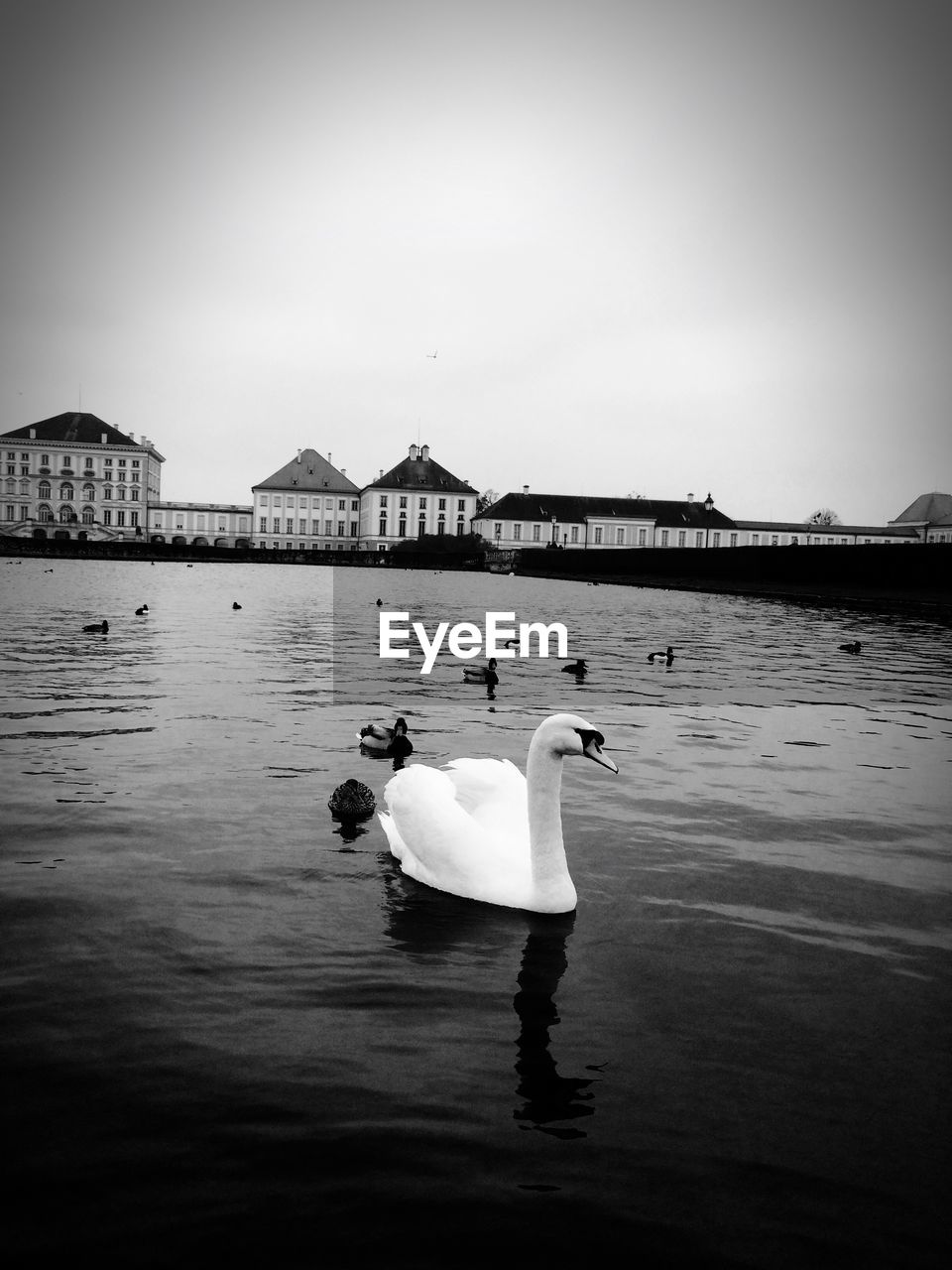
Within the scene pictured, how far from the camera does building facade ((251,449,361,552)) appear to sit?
126938mm

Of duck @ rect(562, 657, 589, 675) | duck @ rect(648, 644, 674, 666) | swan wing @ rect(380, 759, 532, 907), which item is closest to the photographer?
swan wing @ rect(380, 759, 532, 907)

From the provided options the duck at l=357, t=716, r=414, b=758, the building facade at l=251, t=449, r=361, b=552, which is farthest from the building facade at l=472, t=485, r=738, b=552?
the duck at l=357, t=716, r=414, b=758

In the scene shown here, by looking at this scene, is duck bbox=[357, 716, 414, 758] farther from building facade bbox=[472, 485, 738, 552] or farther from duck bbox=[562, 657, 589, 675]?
building facade bbox=[472, 485, 738, 552]

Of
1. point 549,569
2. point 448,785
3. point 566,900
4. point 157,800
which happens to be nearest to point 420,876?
point 448,785

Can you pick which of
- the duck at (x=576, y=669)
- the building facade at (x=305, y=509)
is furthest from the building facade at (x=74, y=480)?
the duck at (x=576, y=669)

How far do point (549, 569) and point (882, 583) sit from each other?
39865mm

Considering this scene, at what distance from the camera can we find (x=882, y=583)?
35.7m

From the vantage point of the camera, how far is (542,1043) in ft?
11.3

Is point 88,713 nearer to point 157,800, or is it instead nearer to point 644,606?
point 157,800

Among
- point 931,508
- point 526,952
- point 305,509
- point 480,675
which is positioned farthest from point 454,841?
point 931,508

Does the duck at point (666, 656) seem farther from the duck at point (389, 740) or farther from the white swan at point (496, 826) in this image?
the white swan at point (496, 826)

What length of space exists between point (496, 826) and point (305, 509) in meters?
127

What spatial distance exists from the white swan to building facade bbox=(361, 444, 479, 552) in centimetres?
11972

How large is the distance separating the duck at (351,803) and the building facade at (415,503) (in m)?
119
